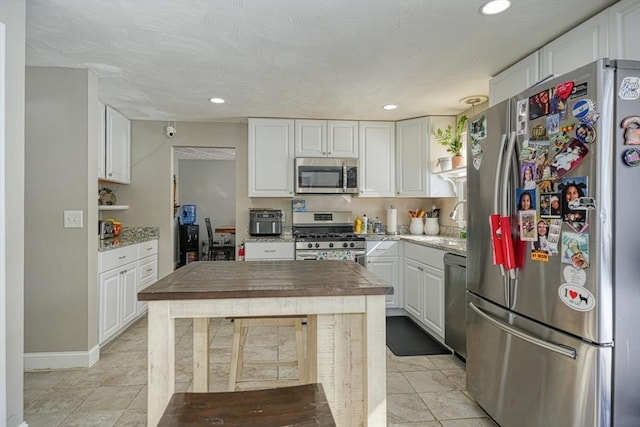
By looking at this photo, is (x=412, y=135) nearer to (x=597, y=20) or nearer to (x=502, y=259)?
(x=597, y=20)

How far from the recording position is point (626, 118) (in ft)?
4.36

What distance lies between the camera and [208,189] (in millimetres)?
8375

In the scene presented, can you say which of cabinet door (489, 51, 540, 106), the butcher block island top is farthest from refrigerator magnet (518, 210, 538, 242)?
cabinet door (489, 51, 540, 106)

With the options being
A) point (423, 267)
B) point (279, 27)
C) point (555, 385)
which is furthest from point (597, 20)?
point (423, 267)

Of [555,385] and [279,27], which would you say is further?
[279,27]

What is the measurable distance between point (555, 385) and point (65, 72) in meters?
3.67

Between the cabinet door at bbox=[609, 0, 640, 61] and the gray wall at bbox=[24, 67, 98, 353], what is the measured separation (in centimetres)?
340

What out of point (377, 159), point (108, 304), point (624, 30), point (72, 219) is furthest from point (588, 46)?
point (108, 304)

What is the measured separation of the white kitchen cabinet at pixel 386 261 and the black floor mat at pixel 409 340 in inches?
12.1

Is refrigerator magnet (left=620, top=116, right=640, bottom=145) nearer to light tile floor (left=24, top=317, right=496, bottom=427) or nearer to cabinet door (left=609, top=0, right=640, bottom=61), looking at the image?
→ cabinet door (left=609, top=0, right=640, bottom=61)

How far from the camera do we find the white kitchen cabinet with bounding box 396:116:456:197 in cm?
396

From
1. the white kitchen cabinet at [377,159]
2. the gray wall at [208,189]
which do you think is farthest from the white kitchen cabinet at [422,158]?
the gray wall at [208,189]

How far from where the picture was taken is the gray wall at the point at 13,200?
169 cm

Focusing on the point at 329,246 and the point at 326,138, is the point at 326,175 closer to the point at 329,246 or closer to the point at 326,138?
the point at 326,138
